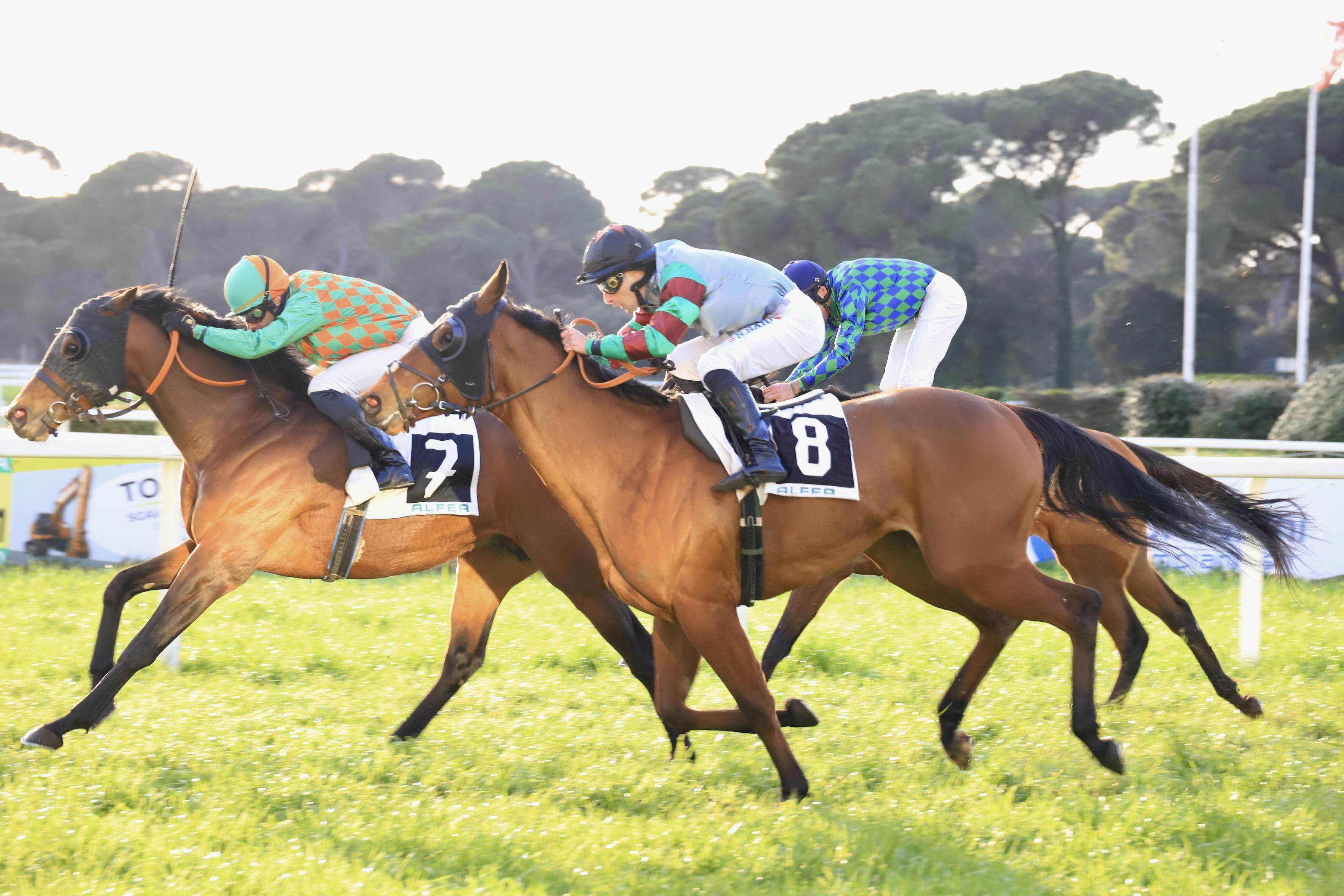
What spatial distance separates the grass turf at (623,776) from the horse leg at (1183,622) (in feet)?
0.26

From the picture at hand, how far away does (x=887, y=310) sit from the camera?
4.51 metres

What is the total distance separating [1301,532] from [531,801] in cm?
282

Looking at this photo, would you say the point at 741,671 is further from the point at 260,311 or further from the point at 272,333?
the point at 260,311

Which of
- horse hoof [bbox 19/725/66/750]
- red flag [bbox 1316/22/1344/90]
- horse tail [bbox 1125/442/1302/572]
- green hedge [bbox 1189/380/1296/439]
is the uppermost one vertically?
red flag [bbox 1316/22/1344/90]

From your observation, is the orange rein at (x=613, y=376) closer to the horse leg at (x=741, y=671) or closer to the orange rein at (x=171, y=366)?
the horse leg at (x=741, y=671)

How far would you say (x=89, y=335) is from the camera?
162 inches

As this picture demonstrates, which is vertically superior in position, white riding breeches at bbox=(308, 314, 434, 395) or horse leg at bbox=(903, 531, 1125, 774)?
white riding breeches at bbox=(308, 314, 434, 395)

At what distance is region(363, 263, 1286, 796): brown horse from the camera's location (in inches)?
133

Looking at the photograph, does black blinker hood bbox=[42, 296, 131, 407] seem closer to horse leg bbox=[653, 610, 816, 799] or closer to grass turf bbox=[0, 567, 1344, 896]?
grass turf bbox=[0, 567, 1344, 896]

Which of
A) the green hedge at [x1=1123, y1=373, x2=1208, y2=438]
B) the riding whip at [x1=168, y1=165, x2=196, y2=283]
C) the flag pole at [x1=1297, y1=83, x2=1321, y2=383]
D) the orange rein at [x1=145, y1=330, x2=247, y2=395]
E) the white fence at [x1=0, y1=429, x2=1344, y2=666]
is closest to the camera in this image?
the orange rein at [x1=145, y1=330, x2=247, y2=395]

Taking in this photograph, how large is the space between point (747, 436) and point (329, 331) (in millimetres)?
1681

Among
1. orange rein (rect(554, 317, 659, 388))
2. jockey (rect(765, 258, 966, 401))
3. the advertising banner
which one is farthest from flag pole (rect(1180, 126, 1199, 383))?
orange rein (rect(554, 317, 659, 388))

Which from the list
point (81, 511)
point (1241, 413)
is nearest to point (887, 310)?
point (81, 511)

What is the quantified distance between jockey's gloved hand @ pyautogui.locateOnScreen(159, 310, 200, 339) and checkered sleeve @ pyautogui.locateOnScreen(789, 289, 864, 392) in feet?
6.84
